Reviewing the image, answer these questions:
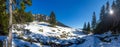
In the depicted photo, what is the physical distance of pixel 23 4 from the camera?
1538 cm

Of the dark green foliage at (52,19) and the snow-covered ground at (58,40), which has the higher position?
the dark green foliage at (52,19)

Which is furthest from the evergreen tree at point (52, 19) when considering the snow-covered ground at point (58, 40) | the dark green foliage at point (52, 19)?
the snow-covered ground at point (58, 40)

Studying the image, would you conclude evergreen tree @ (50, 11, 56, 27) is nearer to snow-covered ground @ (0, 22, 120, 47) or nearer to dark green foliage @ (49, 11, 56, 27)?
dark green foliage @ (49, 11, 56, 27)

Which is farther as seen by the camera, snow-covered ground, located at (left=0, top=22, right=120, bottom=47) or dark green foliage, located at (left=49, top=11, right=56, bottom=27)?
dark green foliage, located at (left=49, top=11, right=56, bottom=27)

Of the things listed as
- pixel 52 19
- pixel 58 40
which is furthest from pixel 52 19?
pixel 58 40

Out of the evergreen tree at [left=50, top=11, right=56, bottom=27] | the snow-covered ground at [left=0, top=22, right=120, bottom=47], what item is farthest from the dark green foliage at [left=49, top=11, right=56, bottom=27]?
the snow-covered ground at [left=0, top=22, right=120, bottom=47]

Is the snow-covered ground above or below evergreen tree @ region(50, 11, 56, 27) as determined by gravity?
below

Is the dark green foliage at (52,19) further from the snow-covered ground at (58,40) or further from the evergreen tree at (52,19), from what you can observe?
the snow-covered ground at (58,40)

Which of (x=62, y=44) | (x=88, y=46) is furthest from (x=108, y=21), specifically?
(x=88, y=46)

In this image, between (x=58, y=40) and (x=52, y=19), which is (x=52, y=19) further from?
(x=58, y=40)

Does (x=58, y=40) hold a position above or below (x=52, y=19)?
below

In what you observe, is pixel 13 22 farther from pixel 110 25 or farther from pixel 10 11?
pixel 110 25

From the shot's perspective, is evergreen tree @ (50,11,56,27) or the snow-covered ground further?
evergreen tree @ (50,11,56,27)

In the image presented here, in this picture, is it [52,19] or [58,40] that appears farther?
[52,19]
